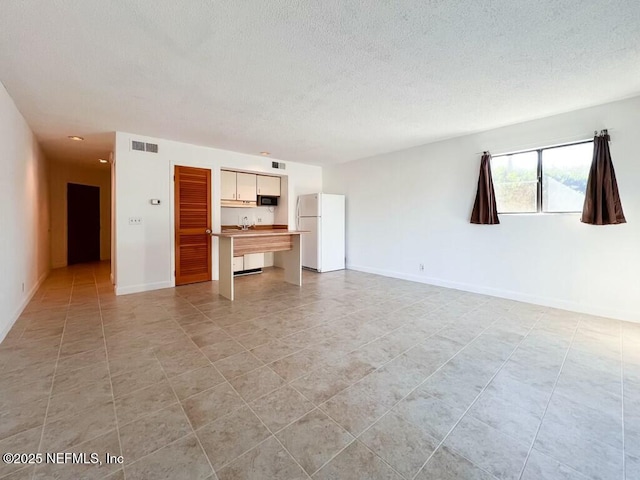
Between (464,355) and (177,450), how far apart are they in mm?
2182

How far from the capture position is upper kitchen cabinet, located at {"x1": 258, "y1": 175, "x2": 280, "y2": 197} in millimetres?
6093

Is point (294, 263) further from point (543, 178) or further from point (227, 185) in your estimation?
point (543, 178)

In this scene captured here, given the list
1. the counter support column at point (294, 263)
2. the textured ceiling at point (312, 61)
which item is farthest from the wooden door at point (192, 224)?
the counter support column at point (294, 263)

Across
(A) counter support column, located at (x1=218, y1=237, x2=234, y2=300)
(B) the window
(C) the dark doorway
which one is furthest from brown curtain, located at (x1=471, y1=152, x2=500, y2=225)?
(C) the dark doorway

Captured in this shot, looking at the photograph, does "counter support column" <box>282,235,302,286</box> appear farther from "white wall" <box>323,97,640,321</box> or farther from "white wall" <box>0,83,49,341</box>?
"white wall" <box>0,83,49,341</box>

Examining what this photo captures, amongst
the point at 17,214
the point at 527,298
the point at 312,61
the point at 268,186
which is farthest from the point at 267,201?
the point at 527,298

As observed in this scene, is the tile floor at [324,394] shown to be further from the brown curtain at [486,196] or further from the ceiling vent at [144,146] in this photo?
the ceiling vent at [144,146]

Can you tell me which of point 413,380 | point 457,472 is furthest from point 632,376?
point 457,472

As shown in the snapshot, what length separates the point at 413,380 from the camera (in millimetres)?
1990

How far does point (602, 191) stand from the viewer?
3164 millimetres

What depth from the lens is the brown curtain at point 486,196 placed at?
13.3ft

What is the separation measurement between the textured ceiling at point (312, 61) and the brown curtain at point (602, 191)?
1.78ft

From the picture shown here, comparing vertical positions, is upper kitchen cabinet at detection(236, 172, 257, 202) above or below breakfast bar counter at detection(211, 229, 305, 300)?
above

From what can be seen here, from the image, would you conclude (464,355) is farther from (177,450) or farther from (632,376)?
(177,450)
